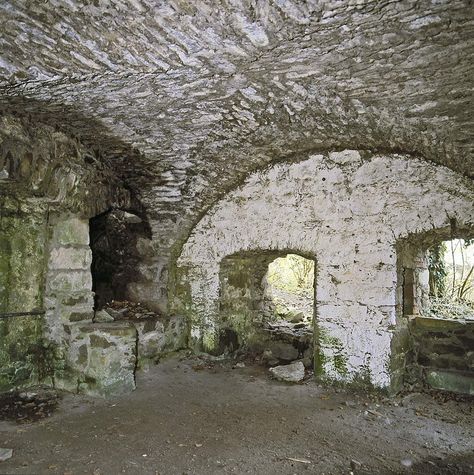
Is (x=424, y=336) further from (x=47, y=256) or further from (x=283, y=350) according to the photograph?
(x=47, y=256)

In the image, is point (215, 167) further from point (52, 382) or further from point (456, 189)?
point (52, 382)

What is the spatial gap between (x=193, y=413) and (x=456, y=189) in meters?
2.88

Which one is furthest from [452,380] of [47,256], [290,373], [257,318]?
[47,256]

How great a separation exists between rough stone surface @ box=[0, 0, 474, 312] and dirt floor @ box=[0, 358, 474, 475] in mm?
2091

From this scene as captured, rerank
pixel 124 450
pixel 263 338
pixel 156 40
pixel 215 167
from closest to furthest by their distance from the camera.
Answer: pixel 156 40 → pixel 124 450 → pixel 215 167 → pixel 263 338

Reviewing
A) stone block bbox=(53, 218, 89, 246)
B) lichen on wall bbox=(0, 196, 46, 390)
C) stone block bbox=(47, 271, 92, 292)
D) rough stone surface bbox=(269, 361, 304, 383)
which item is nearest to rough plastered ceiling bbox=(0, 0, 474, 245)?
stone block bbox=(53, 218, 89, 246)

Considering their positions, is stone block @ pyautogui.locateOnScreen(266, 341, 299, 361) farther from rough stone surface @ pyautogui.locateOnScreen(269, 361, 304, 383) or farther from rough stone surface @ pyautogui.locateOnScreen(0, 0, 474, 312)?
rough stone surface @ pyautogui.locateOnScreen(0, 0, 474, 312)

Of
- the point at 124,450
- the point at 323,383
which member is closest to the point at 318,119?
the point at 323,383

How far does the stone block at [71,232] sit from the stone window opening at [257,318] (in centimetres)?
163

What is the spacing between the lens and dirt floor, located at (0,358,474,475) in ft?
7.93

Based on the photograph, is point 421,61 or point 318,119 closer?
point 421,61

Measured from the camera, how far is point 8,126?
9.71 ft

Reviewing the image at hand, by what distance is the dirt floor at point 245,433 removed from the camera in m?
2.42

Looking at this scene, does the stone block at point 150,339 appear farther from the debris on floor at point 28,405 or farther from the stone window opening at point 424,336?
the stone window opening at point 424,336
